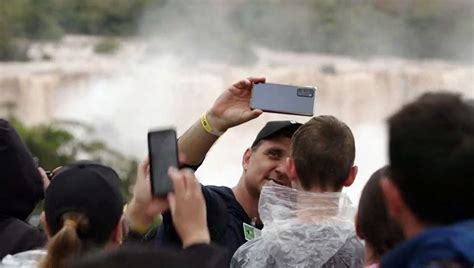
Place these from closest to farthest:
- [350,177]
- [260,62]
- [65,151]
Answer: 1. [350,177]
2. [65,151]
3. [260,62]

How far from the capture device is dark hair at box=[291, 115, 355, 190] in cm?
351

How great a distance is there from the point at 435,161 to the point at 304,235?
110 cm

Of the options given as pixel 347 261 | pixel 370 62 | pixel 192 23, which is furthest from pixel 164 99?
pixel 347 261

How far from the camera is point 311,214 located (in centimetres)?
348

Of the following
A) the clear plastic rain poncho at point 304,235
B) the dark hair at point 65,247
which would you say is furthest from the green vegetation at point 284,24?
the dark hair at point 65,247

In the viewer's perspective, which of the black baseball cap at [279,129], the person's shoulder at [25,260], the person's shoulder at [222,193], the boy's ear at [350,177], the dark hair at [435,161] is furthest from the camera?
the black baseball cap at [279,129]

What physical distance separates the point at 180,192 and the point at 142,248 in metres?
0.42

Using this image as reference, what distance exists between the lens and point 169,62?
98.5 feet

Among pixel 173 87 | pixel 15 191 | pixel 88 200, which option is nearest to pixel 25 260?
pixel 88 200

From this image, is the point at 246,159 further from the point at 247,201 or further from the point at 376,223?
the point at 376,223

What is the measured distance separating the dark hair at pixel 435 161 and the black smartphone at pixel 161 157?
61cm

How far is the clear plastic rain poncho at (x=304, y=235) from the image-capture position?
11.3ft

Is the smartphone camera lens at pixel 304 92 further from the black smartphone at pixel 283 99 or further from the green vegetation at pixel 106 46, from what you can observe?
the green vegetation at pixel 106 46

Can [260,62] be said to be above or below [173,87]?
above
